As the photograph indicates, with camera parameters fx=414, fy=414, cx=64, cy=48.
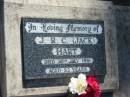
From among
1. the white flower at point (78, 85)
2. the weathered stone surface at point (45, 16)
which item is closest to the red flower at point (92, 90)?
the white flower at point (78, 85)

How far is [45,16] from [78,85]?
0.77 m

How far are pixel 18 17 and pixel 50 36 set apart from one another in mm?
379

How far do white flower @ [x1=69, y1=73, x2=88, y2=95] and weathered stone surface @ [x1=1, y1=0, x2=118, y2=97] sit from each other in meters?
0.13

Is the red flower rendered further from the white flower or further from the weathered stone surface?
the weathered stone surface

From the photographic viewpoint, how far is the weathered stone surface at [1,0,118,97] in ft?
12.9

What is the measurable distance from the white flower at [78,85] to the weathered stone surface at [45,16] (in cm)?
13

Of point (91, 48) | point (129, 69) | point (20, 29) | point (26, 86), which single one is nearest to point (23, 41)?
point (20, 29)

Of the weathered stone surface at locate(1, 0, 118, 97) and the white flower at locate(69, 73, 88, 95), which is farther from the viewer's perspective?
the white flower at locate(69, 73, 88, 95)

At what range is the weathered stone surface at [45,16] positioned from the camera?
3918 mm

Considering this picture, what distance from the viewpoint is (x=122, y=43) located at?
4.74m

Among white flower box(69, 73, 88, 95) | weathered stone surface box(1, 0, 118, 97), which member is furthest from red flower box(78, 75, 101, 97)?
weathered stone surface box(1, 0, 118, 97)

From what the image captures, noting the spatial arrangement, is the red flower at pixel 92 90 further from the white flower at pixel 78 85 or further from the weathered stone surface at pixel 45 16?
the weathered stone surface at pixel 45 16

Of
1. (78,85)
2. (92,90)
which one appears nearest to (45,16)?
(78,85)

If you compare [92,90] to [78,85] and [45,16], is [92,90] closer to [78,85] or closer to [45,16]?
[78,85]
